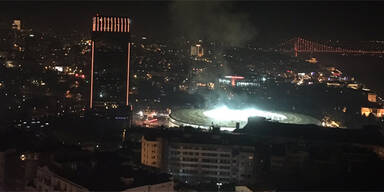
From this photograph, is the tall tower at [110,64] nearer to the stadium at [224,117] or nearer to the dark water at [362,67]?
the stadium at [224,117]

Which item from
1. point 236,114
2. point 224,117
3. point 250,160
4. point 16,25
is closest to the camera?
point 250,160

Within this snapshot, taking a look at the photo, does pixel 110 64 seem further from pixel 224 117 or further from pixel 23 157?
pixel 23 157

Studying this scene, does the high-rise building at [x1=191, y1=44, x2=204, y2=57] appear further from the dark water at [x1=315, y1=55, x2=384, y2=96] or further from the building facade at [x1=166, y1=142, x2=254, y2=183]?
the building facade at [x1=166, y1=142, x2=254, y2=183]

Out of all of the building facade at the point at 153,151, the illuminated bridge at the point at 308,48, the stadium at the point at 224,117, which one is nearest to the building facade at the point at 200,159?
the building facade at the point at 153,151

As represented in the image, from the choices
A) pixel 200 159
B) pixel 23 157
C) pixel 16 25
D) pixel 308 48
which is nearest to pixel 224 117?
pixel 200 159

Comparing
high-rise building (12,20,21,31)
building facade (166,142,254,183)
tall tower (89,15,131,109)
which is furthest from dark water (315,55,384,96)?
building facade (166,142,254,183)
